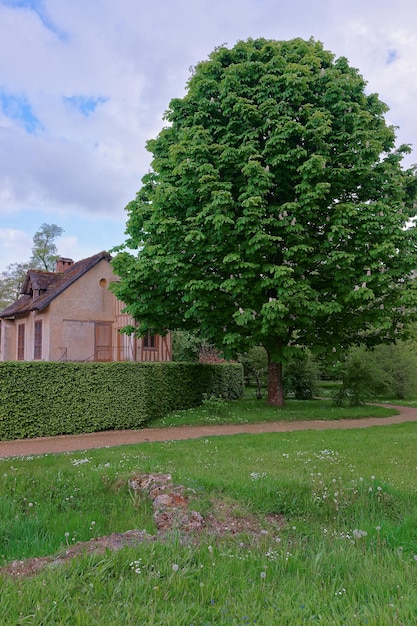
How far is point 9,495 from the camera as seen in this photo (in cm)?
463

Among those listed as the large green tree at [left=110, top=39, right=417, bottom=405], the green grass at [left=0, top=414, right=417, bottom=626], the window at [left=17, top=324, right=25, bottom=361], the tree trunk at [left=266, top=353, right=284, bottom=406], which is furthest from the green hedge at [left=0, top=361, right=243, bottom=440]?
the window at [left=17, top=324, right=25, bottom=361]

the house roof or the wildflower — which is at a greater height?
the house roof

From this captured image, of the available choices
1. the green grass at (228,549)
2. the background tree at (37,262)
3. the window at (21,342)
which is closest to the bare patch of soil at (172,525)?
the green grass at (228,549)

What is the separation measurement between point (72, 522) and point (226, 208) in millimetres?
8585

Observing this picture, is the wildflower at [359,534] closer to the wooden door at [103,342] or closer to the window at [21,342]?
the wooden door at [103,342]

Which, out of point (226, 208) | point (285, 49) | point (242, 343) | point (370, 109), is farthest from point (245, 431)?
point (285, 49)

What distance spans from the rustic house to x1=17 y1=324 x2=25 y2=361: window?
500 millimetres

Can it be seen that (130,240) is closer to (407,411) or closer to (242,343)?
(242,343)

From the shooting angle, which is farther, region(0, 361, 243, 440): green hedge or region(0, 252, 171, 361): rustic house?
region(0, 252, 171, 361): rustic house

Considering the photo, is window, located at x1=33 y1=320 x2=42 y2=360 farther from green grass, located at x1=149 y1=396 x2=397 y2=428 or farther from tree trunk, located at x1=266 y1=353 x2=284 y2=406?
tree trunk, located at x1=266 y1=353 x2=284 y2=406

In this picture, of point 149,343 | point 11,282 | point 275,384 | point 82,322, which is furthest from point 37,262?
point 275,384

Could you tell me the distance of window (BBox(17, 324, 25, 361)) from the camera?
72.7ft

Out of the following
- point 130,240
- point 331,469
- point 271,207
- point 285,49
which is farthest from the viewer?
point 130,240

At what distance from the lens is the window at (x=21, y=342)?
→ 72.7ft
